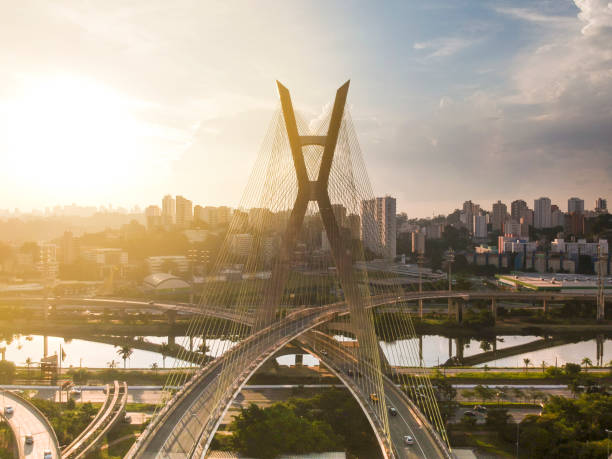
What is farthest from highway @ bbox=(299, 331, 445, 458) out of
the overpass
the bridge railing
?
the bridge railing

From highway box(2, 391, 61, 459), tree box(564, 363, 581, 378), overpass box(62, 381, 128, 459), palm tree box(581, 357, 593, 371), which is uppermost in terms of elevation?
highway box(2, 391, 61, 459)

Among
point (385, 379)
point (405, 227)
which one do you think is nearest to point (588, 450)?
point (385, 379)

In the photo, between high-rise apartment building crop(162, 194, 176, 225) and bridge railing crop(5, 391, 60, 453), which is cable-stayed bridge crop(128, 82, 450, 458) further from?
high-rise apartment building crop(162, 194, 176, 225)

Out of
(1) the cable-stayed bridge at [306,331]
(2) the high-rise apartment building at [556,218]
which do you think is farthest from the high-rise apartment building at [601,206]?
(1) the cable-stayed bridge at [306,331]

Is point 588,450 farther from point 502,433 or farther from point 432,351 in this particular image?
point 432,351

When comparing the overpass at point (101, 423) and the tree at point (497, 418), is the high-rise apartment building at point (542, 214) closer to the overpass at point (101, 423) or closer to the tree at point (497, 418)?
the tree at point (497, 418)

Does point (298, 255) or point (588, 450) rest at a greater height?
point (298, 255)
